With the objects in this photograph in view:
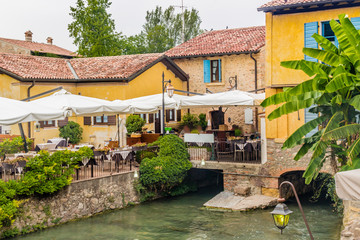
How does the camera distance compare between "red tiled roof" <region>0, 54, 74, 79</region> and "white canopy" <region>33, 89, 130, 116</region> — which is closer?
"white canopy" <region>33, 89, 130, 116</region>

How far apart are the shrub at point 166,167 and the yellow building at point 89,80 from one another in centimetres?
592

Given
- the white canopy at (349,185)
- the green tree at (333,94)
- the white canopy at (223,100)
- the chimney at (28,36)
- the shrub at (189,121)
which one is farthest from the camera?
the chimney at (28,36)

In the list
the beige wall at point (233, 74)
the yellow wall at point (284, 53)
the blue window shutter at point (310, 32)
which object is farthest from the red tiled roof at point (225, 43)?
the blue window shutter at point (310, 32)

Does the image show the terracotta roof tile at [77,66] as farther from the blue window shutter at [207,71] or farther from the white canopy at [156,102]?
the white canopy at [156,102]

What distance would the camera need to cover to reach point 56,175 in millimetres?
15805

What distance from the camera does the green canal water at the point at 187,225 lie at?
48.8ft

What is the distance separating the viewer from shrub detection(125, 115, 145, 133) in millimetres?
23234

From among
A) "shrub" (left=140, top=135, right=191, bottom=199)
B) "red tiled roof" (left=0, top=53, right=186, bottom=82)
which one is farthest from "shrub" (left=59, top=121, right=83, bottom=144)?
"shrub" (left=140, top=135, right=191, bottom=199)

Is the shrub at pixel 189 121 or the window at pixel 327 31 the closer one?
the window at pixel 327 31

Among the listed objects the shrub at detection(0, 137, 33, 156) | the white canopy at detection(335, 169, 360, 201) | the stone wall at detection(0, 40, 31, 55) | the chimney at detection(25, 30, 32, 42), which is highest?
the chimney at detection(25, 30, 32, 42)

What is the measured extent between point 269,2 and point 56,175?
10.0 m

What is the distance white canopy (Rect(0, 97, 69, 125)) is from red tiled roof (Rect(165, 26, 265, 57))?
46.4ft

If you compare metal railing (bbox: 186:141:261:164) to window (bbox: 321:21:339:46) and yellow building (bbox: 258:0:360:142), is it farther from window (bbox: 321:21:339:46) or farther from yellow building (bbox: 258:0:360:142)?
window (bbox: 321:21:339:46)

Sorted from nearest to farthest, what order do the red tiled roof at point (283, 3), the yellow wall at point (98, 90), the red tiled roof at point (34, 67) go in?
1. the red tiled roof at point (283, 3)
2. the yellow wall at point (98, 90)
3. the red tiled roof at point (34, 67)
